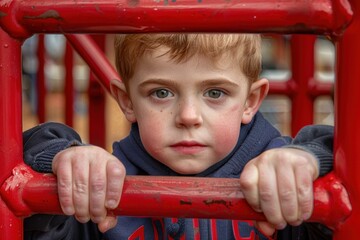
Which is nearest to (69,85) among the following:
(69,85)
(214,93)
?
(69,85)

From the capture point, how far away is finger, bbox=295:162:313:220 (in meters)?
0.78

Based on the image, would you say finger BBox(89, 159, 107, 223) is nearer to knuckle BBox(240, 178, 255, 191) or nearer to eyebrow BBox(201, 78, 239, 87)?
knuckle BBox(240, 178, 255, 191)

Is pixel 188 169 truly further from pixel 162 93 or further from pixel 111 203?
pixel 111 203

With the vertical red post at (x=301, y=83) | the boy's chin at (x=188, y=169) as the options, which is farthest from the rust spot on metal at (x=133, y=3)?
the vertical red post at (x=301, y=83)

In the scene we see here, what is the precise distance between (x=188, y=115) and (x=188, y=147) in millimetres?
66

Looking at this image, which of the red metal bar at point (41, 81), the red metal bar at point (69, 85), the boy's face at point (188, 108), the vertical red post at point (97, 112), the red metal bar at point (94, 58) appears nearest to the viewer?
the boy's face at point (188, 108)

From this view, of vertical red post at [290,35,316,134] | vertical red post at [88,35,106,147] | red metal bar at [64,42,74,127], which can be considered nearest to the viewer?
Result: vertical red post at [290,35,316,134]

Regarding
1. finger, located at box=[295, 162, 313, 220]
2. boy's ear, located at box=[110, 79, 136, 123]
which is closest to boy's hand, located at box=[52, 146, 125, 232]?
finger, located at box=[295, 162, 313, 220]

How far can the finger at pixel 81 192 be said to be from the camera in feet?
2.75

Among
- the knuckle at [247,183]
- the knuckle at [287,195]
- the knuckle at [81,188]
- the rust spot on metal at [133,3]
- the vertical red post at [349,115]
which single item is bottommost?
the knuckle at [81,188]

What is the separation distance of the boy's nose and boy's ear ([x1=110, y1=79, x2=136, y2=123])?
0.20 m

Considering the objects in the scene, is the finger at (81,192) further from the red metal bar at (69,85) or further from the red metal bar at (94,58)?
the red metal bar at (69,85)

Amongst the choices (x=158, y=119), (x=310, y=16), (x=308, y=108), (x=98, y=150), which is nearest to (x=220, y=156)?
(x=158, y=119)

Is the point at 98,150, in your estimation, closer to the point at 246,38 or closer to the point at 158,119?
the point at 158,119
